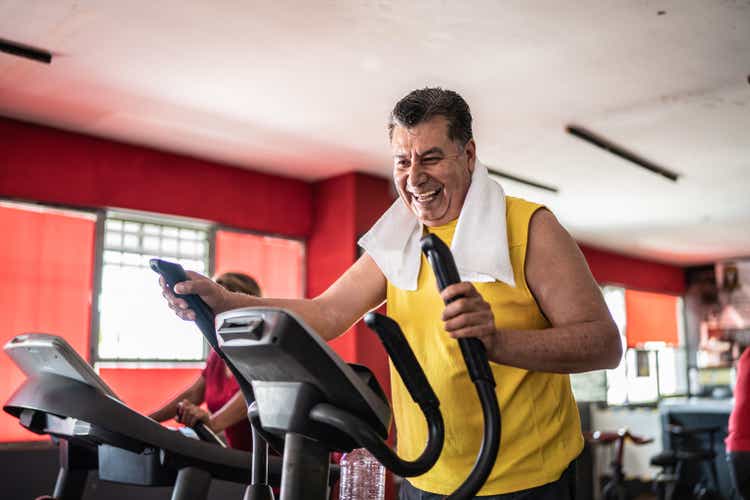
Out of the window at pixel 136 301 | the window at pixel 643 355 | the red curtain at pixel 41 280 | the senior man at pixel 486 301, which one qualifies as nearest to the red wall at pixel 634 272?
the window at pixel 643 355

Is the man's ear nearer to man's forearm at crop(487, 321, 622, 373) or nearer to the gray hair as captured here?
the gray hair

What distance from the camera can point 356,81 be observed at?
4.40 meters

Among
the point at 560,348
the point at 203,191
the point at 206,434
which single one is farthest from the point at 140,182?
the point at 560,348

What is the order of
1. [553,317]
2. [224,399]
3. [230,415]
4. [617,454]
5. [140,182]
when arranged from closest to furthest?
[553,317] < [230,415] < [224,399] < [140,182] < [617,454]

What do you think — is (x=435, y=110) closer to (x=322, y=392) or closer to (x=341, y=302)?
(x=341, y=302)

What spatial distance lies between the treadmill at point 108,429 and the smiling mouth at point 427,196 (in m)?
0.67

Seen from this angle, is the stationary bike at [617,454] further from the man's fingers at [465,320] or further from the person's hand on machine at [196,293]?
the man's fingers at [465,320]

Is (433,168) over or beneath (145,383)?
over

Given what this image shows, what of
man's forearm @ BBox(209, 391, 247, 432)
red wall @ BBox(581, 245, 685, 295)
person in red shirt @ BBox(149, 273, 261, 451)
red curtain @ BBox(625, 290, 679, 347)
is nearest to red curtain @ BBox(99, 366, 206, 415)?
person in red shirt @ BBox(149, 273, 261, 451)

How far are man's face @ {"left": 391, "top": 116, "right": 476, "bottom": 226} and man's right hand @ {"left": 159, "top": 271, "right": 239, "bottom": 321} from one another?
1.22 feet

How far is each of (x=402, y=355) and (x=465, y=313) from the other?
103 mm

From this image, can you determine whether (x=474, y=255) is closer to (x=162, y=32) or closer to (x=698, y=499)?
(x=162, y=32)

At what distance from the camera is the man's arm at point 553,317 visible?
3.09 feet

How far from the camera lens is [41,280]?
5.03 metres
